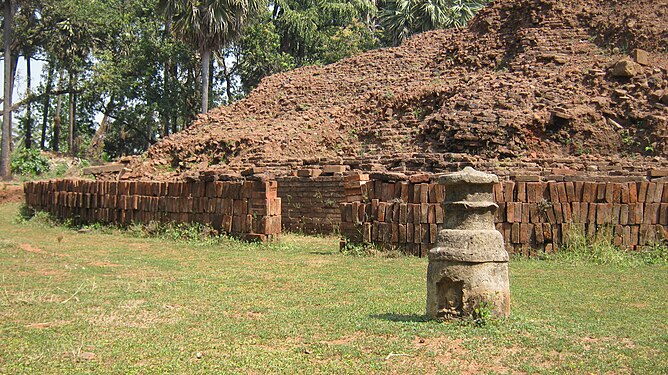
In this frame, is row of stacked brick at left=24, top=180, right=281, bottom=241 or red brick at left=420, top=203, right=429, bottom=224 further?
row of stacked brick at left=24, top=180, right=281, bottom=241

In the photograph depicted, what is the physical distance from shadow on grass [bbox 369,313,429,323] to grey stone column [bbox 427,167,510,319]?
0.16m

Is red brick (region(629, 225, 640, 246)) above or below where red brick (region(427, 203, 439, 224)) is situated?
below

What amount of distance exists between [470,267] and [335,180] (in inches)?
406

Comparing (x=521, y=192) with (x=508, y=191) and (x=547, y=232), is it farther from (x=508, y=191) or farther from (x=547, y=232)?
(x=547, y=232)

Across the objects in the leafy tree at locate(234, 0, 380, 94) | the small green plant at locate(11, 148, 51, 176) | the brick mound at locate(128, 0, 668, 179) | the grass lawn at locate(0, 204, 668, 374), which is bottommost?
the grass lawn at locate(0, 204, 668, 374)

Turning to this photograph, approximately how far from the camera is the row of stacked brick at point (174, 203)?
1339 cm

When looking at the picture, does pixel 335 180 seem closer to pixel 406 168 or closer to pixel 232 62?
pixel 406 168

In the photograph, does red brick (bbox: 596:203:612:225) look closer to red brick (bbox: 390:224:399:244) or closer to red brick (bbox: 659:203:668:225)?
red brick (bbox: 659:203:668:225)

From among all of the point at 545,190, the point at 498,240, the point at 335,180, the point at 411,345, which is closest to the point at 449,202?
the point at 498,240

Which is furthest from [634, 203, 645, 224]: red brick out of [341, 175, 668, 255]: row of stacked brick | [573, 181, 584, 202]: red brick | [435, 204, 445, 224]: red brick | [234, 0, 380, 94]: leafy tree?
[234, 0, 380, 94]: leafy tree

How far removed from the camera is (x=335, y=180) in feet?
52.1

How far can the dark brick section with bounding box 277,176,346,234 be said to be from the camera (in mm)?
15659

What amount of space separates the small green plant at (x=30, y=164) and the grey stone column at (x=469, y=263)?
29.9 m

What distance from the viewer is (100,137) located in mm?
43031
